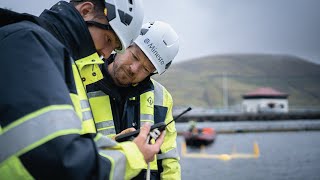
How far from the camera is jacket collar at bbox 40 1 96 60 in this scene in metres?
2.43

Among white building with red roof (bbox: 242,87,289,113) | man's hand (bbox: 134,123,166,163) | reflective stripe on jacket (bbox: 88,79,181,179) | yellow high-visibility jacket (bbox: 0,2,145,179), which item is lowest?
white building with red roof (bbox: 242,87,289,113)

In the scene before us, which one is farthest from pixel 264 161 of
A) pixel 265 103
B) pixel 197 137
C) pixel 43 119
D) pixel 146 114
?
pixel 265 103

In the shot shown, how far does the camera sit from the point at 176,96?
186m

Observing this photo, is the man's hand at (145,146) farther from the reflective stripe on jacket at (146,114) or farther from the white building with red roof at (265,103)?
the white building with red roof at (265,103)

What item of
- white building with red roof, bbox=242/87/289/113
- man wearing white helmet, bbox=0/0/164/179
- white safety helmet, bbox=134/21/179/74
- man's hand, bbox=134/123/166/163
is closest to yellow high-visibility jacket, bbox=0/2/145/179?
man wearing white helmet, bbox=0/0/164/179

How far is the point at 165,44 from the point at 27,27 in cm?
291

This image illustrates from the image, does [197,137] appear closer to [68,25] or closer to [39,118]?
[68,25]

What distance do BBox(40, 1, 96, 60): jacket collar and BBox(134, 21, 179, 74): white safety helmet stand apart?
210cm

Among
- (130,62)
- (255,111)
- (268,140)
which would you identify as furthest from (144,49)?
(255,111)

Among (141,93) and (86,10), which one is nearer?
(86,10)

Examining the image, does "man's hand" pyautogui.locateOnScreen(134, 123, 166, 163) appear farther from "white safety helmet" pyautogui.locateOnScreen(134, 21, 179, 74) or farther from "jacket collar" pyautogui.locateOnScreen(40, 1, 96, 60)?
"white safety helmet" pyautogui.locateOnScreen(134, 21, 179, 74)

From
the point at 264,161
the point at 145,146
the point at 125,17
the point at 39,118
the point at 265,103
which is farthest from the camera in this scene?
the point at 265,103

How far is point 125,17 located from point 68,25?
424 millimetres

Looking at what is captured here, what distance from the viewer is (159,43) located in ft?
15.7
